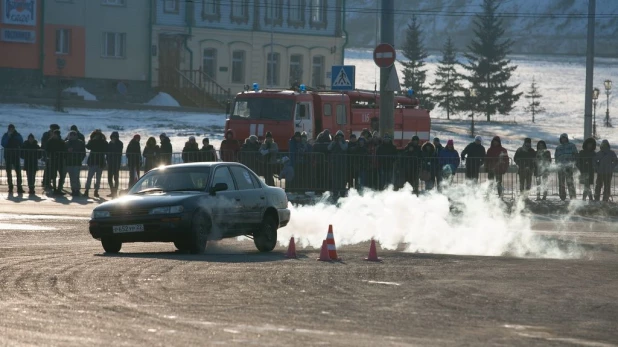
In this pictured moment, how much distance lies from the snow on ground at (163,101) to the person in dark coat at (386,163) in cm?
3881

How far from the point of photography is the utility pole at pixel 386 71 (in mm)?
26562

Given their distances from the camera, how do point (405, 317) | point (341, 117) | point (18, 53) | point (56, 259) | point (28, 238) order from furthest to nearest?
point (18, 53), point (341, 117), point (28, 238), point (56, 259), point (405, 317)

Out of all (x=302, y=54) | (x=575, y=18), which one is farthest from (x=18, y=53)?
(x=575, y=18)

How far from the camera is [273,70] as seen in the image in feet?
244

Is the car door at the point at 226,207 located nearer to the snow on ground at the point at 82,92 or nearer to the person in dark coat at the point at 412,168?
the person in dark coat at the point at 412,168

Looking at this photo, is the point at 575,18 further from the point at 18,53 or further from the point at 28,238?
the point at 28,238

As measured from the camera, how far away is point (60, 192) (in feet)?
104

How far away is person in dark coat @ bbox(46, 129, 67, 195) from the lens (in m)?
31.4

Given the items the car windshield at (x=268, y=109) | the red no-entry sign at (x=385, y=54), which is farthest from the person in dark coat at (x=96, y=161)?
the red no-entry sign at (x=385, y=54)

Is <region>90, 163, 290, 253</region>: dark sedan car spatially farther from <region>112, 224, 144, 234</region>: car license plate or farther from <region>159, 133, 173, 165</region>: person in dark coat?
<region>159, 133, 173, 165</region>: person in dark coat

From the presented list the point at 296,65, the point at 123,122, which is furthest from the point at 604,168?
the point at 296,65

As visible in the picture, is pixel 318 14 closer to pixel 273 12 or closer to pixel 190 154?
pixel 273 12

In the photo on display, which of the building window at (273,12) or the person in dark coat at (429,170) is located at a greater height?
the building window at (273,12)

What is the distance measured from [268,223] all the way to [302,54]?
5698cm
